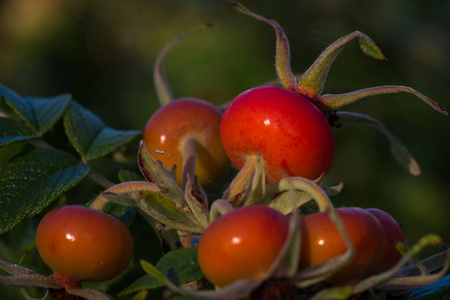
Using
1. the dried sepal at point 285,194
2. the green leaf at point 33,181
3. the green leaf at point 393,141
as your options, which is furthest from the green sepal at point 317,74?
the green leaf at point 33,181

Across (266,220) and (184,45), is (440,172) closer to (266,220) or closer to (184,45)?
(184,45)

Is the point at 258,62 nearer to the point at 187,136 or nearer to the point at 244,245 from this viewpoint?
the point at 187,136

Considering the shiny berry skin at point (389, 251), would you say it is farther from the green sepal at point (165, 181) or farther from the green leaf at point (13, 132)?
the green leaf at point (13, 132)

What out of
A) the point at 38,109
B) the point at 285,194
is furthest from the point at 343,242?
the point at 38,109

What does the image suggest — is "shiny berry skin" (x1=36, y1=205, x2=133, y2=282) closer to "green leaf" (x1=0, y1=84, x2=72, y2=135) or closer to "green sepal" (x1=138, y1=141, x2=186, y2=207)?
"green sepal" (x1=138, y1=141, x2=186, y2=207)

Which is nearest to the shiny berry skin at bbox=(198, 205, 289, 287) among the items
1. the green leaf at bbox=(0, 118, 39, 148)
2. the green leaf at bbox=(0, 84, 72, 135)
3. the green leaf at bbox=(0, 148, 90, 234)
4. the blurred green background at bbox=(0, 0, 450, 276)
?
the green leaf at bbox=(0, 148, 90, 234)

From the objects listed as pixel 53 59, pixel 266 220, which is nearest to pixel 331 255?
pixel 266 220

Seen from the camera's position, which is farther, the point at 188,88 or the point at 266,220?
the point at 188,88
